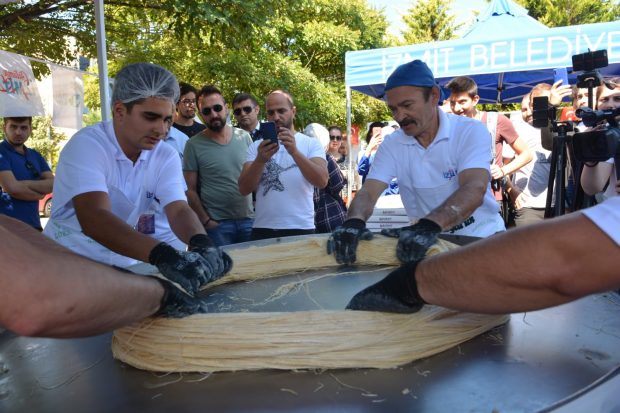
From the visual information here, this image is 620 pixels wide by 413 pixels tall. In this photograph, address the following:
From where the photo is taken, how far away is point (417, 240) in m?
2.04

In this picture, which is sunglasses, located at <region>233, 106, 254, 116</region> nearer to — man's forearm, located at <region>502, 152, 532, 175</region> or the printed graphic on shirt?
the printed graphic on shirt

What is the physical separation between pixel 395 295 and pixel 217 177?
2.64 metres

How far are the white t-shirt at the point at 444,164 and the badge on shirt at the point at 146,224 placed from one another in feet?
3.92

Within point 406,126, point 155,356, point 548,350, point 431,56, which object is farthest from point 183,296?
point 431,56

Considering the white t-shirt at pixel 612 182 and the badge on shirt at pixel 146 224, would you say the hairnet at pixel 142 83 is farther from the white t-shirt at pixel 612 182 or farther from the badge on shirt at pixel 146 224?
the white t-shirt at pixel 612 182

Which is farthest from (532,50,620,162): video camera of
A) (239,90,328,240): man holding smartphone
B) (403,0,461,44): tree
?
(403,0,461,44): tree

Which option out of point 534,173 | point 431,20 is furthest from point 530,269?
point 431,20

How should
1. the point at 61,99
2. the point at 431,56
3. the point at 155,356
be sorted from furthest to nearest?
the point at 431,56
the point at 61,99
the point at 155,356

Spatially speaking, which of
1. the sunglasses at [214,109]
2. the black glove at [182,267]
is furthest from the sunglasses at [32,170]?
the black glove at [182,267]

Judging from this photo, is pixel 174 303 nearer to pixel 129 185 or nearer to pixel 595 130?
pixel 129 185

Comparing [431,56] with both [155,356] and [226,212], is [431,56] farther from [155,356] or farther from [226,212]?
[155,356]

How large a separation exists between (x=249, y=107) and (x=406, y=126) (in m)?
1.94

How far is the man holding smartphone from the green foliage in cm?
2387

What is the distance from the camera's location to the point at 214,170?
380cm
